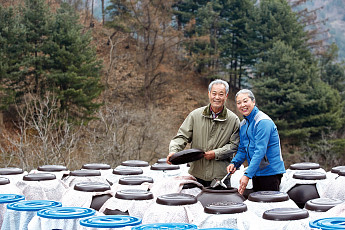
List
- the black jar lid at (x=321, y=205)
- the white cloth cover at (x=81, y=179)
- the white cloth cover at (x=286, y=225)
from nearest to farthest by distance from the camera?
1. the white cloth cover at (x=286, y=225)
2. the black jar lid at (x=321, y=205)
3. the white cloth cover at (x=81, y=179)

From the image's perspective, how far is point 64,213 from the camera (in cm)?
364

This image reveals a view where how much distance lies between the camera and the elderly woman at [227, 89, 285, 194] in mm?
4988

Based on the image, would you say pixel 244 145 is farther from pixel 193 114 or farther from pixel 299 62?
pixel 299 62

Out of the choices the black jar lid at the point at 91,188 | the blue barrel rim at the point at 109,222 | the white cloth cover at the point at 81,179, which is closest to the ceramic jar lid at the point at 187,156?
the black jar lid at the point at 91,188

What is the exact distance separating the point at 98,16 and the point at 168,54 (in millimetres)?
10053

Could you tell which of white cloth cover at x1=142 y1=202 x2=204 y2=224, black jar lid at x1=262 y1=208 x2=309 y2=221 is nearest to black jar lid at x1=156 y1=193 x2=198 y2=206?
white cloth cover at x1=142 y1=202 x2=204 y2=224

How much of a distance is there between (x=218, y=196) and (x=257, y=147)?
35.9 inches

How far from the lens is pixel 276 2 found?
36156 mm

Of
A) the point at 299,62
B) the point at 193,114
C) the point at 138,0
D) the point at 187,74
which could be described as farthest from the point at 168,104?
the point at 193,114

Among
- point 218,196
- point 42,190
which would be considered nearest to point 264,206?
point 218,196

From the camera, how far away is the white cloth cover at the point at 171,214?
381 cm

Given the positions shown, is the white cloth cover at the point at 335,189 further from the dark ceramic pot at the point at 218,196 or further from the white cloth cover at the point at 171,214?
the white cloth cover at the point at 171,214

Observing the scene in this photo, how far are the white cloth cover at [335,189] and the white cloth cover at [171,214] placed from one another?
1890 millimetres

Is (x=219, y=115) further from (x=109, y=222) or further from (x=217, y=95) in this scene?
(x=109, y=222)
